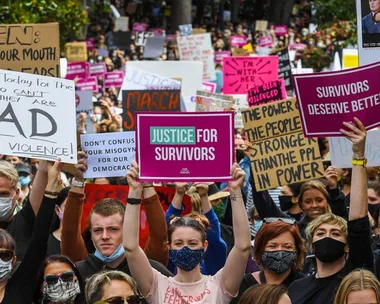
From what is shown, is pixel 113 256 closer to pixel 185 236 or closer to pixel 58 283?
pixel 185 236

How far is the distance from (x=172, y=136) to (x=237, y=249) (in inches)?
28.6

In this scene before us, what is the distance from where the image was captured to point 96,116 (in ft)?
57.1

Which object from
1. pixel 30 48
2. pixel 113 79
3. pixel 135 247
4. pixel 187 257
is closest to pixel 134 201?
pixel 135 247

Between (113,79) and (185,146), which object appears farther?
(113,79)

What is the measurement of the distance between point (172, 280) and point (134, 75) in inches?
373

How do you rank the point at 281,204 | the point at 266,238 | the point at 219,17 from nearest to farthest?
the point at 266,238 < the point at 281,204 < the point at 219,17

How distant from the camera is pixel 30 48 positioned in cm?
854

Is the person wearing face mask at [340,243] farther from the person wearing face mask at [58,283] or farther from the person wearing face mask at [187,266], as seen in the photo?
the person wearing face mask at [58,283]

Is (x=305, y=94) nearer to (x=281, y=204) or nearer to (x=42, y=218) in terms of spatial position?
(x=42, y=218)

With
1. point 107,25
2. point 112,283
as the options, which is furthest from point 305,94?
point 107,25

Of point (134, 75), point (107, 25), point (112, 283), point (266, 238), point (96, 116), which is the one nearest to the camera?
point (112, 283)

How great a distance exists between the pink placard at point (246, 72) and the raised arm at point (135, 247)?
999cm

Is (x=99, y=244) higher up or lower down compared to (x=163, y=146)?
lower down

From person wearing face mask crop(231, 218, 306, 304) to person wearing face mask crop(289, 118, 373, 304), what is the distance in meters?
0.09
